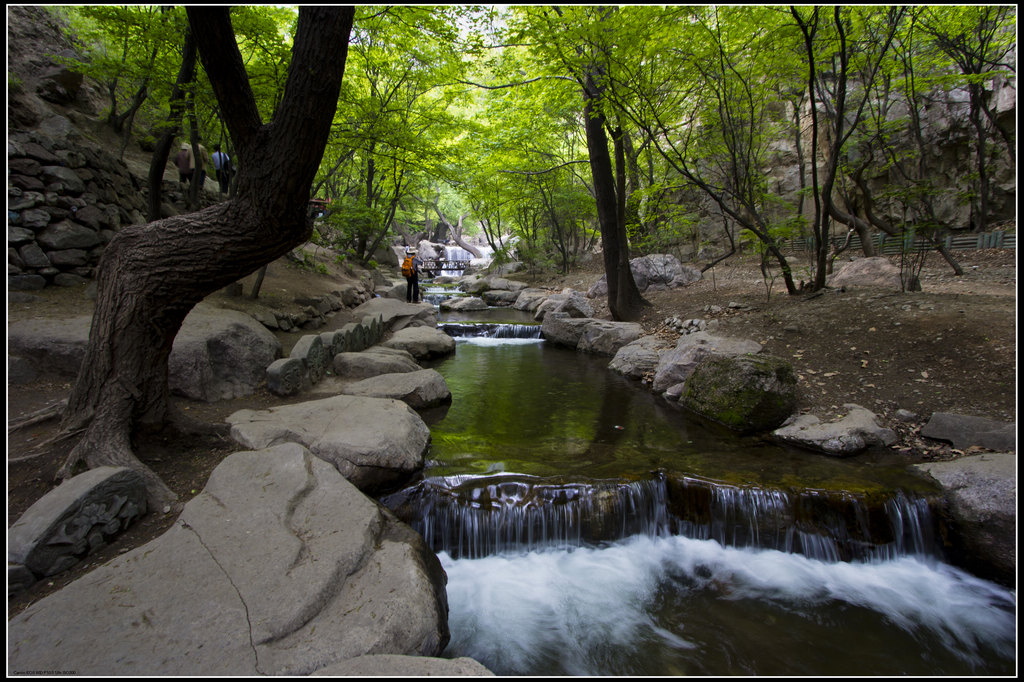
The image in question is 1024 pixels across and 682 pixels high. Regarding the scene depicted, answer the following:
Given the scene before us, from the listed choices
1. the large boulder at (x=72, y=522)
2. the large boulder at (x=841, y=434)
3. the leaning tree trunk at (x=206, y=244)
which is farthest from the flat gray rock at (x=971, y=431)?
the large boulder at (x=72, y=522)

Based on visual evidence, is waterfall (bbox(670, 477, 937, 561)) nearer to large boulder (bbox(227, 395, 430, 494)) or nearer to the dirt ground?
the dirt ground

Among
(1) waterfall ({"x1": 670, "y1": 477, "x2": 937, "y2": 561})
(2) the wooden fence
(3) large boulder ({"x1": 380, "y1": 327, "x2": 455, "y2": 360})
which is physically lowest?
(1) waterfall ({"x1": 670, "y1": 477, "x2": 937, "y2": 561})

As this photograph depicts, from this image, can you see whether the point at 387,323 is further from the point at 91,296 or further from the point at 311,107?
the point at 311,107

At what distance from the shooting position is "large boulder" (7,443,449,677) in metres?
1.97

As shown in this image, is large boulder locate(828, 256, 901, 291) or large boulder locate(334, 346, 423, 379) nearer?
large boulder locate(334, 346, 423, 379)

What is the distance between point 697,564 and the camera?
11.9 ft

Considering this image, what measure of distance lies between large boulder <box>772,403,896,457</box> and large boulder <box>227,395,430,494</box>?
13.1 feet

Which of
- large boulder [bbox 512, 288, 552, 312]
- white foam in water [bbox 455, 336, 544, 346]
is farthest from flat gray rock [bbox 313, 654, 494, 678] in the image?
large boulder [bbox 512, 288, 552, 312]

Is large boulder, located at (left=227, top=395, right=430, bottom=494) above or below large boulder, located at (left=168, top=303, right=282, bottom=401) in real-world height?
below

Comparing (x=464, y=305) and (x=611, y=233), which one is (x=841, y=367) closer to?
(x=611, y=233)

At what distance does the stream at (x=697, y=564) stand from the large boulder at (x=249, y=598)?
72cm

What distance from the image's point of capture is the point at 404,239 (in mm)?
35594

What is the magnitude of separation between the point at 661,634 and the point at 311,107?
4394 mm

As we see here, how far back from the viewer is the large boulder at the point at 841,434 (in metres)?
4.56
